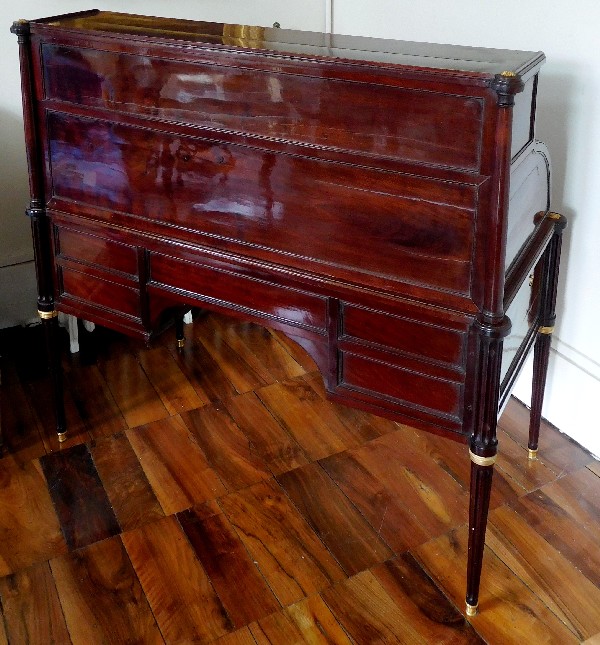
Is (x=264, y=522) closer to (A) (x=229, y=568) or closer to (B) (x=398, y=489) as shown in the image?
(A) (x=229, y=568)

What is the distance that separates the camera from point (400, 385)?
1.48 m

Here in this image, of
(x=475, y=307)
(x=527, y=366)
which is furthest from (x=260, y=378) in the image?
(x=475, y=307)

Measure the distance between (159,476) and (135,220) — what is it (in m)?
0.64

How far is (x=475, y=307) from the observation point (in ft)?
4.38

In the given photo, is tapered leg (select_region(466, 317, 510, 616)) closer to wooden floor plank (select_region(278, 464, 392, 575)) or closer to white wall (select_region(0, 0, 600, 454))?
wooden floor plank (select_region(278, 464, 392, 575))

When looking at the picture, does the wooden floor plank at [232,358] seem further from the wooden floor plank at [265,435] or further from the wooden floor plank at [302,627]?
the wooden floor plank at [302,627]

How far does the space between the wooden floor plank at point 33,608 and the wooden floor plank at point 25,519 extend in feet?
0.11

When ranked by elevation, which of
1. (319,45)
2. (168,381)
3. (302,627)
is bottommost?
(302,627)

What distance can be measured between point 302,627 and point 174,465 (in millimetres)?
588

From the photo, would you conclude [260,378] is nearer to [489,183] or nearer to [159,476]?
[159,476]

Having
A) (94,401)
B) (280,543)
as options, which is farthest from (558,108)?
(94,401)

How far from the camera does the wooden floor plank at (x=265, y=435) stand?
199 centimetres

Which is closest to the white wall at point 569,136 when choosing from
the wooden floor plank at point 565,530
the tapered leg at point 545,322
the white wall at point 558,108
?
the white wall at point 558,108

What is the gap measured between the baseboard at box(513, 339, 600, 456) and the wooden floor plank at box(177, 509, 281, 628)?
2.95 feet
